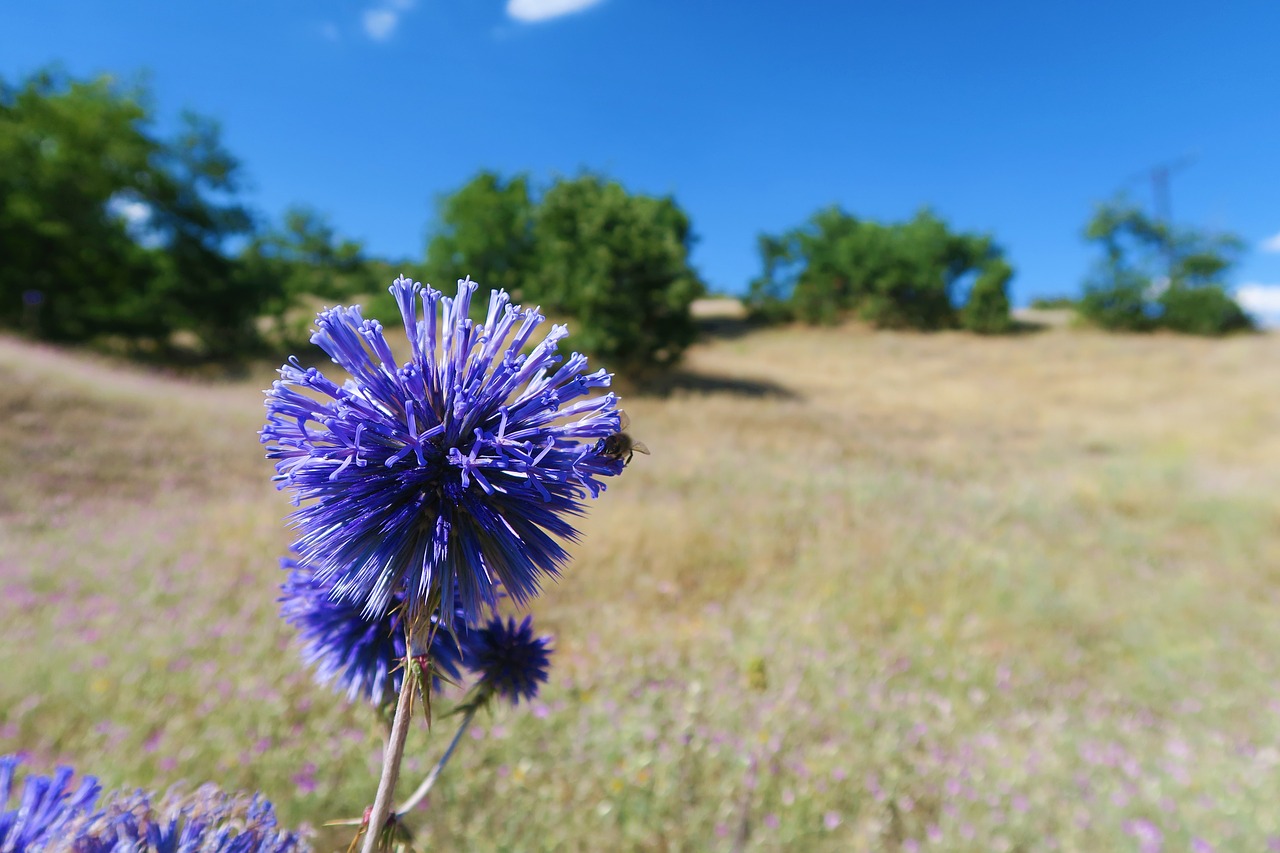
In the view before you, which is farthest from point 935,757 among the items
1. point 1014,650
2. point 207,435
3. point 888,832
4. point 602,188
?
point 602,188

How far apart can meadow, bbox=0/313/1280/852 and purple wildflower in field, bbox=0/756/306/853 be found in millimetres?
1851

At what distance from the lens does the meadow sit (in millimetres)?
3010

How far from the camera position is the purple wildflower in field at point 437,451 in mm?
1046

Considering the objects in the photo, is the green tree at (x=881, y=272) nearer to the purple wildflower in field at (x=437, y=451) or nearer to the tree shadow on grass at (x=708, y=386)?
the tree shadow on grass at (x=708, y=386)

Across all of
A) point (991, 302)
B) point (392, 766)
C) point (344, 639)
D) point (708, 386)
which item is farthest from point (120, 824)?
point (991, 302)

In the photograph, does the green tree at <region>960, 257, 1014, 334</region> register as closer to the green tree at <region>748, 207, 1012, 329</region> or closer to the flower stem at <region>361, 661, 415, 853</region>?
the green tree at <region>748, 207, 1012, 329</region>

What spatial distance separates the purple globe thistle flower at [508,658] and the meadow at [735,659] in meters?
1.21

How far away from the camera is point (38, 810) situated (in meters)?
0.96

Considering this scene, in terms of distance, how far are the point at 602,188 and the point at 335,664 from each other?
25012 millimetres

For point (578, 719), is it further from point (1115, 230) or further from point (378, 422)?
point (1115, 230)

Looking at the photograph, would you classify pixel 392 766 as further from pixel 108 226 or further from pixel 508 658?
pixel 108 226

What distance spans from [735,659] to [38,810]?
396cm

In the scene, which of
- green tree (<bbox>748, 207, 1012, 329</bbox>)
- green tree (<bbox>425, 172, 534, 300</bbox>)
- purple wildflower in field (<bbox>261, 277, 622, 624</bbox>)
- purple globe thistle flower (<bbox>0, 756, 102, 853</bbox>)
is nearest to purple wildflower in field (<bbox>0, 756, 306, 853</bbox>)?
purple globe thistle flower (<bbox>0, 756, 102, 853</bbox>)

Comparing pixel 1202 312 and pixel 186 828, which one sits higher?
pixel 1202 312
